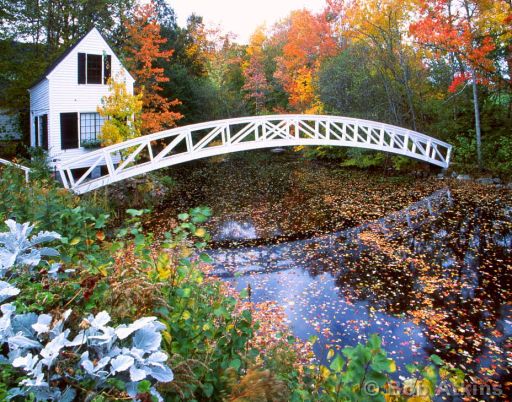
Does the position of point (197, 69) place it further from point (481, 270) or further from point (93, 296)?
point (93, 296)

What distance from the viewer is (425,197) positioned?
41.0 feet

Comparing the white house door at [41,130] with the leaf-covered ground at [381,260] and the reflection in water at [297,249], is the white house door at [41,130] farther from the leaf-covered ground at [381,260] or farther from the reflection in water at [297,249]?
the reflection in water at [297,249]

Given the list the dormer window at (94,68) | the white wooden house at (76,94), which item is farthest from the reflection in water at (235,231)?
the dormer window at (94,68)

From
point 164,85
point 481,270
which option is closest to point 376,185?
point 481,270

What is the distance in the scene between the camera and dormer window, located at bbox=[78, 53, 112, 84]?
13.4 metres

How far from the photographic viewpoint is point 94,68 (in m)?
13.6

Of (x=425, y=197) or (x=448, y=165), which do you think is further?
(x=448, y=165)

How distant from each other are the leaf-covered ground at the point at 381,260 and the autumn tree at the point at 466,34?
3.86 metres

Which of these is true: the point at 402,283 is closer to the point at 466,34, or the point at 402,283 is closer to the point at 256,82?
the point at 466,34

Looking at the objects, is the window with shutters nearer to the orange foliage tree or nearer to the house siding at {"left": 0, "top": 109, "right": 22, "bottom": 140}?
the house siding at {"left": 0, "top": 109, "right": 22, "bottom": 140}

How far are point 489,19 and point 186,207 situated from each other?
1272 centimetres

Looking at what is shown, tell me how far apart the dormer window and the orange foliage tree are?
1302 centimetres

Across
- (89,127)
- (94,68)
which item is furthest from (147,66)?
(89,127)

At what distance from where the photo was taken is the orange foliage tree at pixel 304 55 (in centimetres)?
2461
